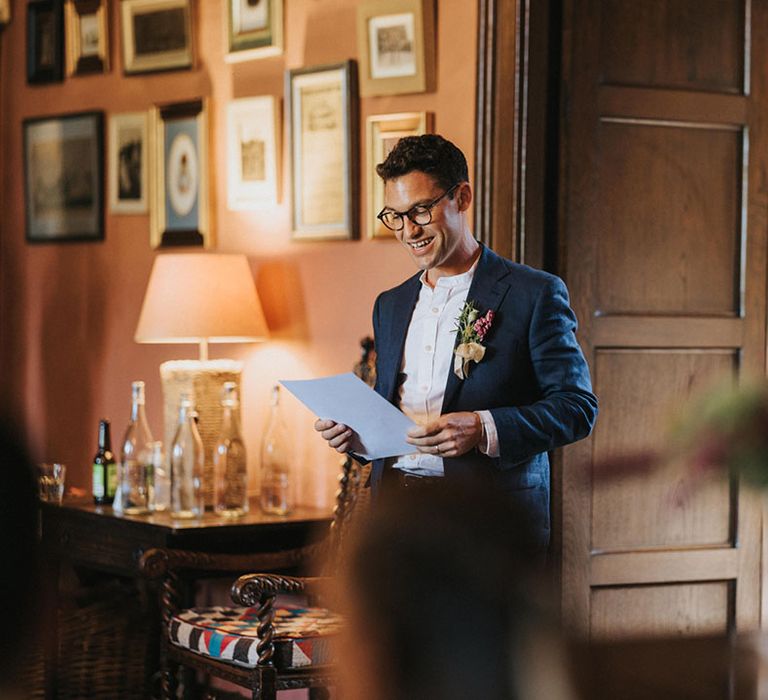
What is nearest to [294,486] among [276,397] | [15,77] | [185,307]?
[276,397]

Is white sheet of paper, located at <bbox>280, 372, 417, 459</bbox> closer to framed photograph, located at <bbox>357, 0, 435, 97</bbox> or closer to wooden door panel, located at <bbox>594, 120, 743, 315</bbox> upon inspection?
wooden door panel, located at <bbox>594, 120, 743, 315</bbox>

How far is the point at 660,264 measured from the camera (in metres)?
3.87

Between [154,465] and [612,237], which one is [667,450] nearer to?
[612,237]

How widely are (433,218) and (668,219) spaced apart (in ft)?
3.80

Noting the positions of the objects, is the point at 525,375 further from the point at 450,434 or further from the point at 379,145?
the point at 379,145

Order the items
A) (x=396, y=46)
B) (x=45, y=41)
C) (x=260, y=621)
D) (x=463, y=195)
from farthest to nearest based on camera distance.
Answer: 1. (x=45, y=41)
2. (x=396, y=46)
3. (x=260, y=621)
4. (x=463, y=195)

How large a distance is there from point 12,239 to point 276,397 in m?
1.79

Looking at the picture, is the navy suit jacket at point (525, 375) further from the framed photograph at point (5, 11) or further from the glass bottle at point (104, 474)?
the framed photograph at point (5, 11)

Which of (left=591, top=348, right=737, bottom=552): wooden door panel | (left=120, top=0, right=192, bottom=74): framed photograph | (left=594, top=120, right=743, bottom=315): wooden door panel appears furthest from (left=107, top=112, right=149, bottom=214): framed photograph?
(left=591, top=348, right=737, bottom=552): wooden door panel

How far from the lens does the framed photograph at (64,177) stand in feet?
16.6

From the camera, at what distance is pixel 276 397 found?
13.7ft

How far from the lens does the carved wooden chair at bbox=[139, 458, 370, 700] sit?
11.3 feet

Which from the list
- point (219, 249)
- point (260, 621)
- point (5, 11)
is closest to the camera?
point (260, 621)

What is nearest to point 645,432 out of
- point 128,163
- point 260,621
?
point 260,621
